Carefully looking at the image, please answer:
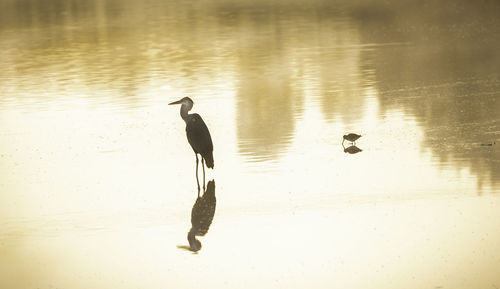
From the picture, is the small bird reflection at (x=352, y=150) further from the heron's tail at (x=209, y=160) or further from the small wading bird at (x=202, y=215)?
the small wading bird at (x=202, y=215)

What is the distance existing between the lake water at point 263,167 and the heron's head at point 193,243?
59 millimetres

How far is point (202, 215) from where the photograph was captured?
10.0 metres

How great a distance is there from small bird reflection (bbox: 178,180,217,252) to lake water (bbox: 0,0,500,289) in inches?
3.2

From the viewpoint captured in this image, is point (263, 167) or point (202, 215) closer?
point (202, 215)

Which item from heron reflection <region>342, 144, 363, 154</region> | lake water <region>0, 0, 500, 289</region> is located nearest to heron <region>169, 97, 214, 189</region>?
lake water <region>0, 0, 500, 289</region>

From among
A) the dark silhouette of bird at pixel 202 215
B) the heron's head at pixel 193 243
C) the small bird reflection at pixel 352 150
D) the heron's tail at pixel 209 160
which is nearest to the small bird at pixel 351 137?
the small bird reflection at pixel 352 150

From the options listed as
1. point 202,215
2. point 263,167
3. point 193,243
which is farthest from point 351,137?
point 193,243

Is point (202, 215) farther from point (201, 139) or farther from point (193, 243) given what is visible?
point (201, 139)

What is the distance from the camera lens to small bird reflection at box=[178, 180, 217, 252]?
30.0ft

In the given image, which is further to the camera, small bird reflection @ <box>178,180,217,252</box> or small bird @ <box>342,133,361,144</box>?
small bird @ <box>342,133,361,144</box>

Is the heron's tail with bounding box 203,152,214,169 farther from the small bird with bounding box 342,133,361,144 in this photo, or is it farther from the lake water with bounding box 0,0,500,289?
the small bird with bounding box 342,133,361,144

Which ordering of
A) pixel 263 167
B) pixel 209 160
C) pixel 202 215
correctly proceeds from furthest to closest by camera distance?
pixel 263 167 < pixel 209 160 < pixel 202 215

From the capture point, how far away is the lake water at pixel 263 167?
27.7ft

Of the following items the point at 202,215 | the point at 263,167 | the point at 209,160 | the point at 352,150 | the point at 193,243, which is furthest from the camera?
the point at 352,150
